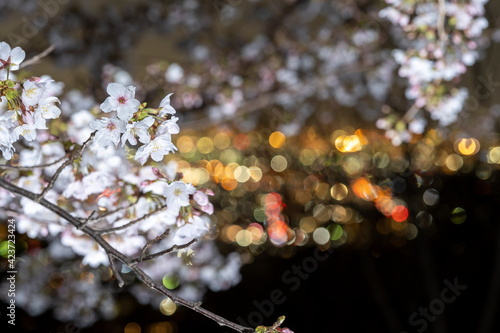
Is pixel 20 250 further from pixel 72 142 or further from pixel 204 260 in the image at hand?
pixel 72 142

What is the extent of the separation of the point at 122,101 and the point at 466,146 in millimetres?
7430

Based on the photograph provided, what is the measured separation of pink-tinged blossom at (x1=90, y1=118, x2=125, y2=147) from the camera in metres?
1.16

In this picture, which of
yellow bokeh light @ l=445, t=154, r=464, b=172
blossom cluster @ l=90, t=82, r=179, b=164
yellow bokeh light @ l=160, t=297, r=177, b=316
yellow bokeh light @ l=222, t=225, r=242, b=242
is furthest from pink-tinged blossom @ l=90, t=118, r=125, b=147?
yellow bokeh light @ l=445, t=154, r=464, b=172

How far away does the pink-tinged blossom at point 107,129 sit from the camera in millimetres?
1164

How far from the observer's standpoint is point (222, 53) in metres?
5.56

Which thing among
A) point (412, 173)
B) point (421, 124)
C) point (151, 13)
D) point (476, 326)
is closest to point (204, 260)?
point (421, 124)

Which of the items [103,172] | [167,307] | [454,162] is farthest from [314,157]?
[103,172]

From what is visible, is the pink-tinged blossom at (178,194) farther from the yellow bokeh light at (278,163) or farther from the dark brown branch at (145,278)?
the yellow bokeh light at (278,163)

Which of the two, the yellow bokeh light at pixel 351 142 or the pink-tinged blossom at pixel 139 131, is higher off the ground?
the pink-tinged blossom at pixel 139 131

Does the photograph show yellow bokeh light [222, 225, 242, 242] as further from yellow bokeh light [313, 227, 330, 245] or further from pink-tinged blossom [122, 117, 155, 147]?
Result: pink-tinged blossom [122, 117, 155, 147]

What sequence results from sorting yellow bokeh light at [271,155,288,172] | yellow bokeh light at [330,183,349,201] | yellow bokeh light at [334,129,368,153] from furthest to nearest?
yellow bokeh light at [271,155,288,172] → yellow bokeh light at [330,183,349,201] → yellow bokeh light at [334,129,368,153]

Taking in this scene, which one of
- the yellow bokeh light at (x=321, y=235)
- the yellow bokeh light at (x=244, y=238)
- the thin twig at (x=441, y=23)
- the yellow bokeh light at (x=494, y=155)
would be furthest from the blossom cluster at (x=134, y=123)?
the yellow bokeh light at (x=321, y=235)

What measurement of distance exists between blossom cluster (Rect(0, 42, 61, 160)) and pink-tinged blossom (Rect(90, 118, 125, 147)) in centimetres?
12

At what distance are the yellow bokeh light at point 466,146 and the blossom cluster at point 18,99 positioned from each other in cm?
717
